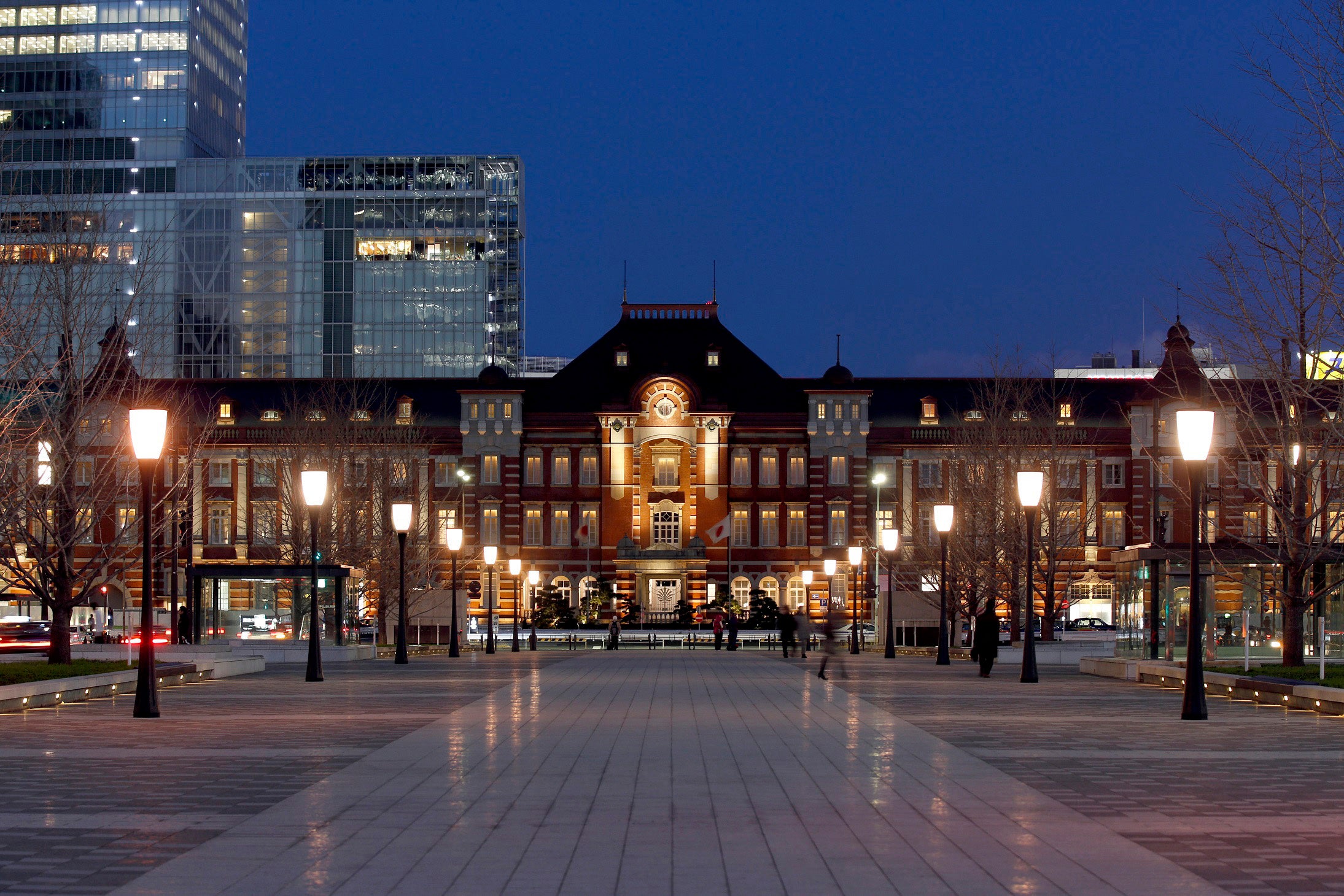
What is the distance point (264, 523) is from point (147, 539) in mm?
58726

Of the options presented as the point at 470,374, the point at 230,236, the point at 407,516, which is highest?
the point at 230,236

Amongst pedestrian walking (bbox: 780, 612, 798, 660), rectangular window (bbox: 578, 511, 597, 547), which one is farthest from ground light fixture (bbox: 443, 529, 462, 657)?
rectangular window (bbox: 578, 511, 597, 547)

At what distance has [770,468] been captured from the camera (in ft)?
303

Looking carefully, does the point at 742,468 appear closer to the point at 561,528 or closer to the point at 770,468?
the point at 770,468

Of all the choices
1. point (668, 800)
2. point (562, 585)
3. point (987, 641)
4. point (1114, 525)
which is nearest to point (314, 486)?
point (987, 641)

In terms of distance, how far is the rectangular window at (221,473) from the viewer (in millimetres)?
92688

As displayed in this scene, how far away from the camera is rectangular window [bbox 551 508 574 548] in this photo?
92500 millimetres

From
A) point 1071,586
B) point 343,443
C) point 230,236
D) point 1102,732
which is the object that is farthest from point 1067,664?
point 230,236

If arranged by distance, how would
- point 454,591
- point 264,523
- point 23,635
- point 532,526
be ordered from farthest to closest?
point 532,526 < point 264,523 < point 23,635 < point 454,591

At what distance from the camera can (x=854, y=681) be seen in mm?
33844

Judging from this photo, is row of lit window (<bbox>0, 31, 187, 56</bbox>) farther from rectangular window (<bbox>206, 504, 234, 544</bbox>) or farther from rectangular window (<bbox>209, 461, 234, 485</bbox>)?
rectangular window (<bbox>206, 504, 234, 544</bbox>)

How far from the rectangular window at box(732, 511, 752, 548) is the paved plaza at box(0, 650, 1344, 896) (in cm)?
6726

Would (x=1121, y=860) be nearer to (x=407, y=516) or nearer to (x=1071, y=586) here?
(x=407, y=516)

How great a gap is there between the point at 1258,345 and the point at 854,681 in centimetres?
1151
